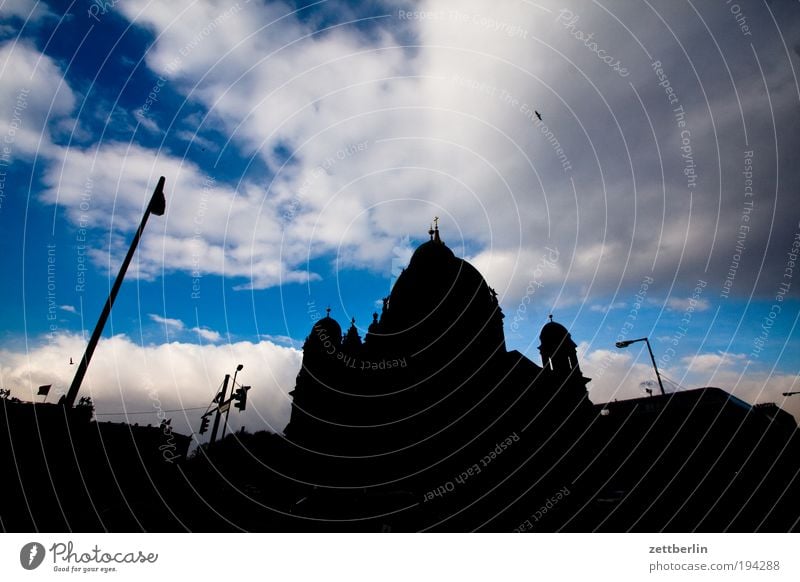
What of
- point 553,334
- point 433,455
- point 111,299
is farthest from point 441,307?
point 111,299

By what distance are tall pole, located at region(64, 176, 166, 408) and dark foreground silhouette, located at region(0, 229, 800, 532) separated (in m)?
11.7

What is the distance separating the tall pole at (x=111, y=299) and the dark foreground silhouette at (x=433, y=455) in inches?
462

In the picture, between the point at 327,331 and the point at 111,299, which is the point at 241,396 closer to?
the point at 327,331

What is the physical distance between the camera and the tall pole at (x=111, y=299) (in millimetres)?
5844

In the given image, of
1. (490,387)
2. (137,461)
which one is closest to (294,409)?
(137,461)

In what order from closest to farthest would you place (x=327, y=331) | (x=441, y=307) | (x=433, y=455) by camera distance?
(x=433, y=455) < (x=441, y=307) < (x=327, y=331)

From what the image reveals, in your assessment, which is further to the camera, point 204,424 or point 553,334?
point 553,334

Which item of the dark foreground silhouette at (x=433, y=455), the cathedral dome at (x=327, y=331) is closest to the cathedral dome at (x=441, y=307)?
the dark foreground silhouette at (x=433, y=455)

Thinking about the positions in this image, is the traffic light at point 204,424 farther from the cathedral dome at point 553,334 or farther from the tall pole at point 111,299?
the cathedral dome at point 553,334

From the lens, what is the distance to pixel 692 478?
23.3 m

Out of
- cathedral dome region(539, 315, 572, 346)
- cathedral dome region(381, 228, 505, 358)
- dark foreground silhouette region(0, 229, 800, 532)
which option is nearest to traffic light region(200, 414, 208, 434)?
dark foreground silhouette region(0, 229, 800, 532)

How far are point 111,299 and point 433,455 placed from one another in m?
18.6

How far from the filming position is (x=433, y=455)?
65.0ft
